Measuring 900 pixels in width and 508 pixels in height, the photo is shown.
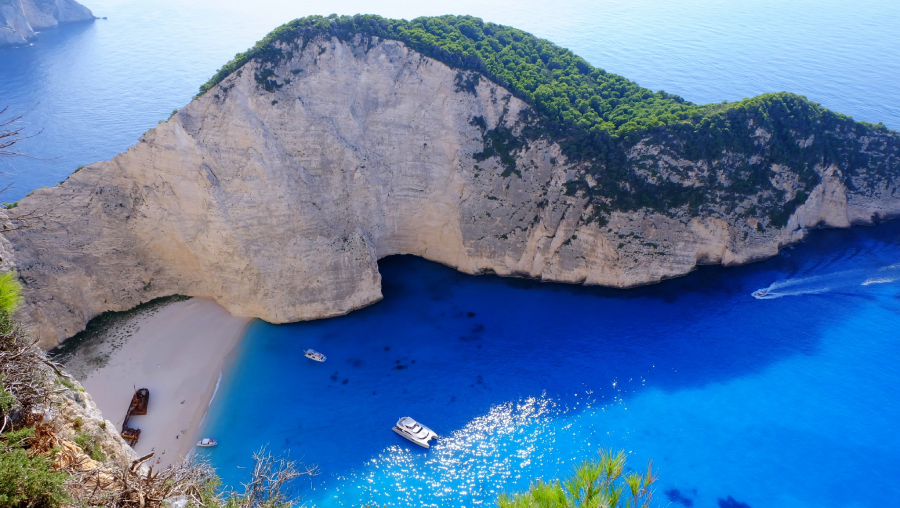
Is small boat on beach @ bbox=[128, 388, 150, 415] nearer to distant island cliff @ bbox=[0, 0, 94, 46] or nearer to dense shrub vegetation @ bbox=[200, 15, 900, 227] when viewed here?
dense shrub vegetation @ bbox=[200, 15, 900, 227]

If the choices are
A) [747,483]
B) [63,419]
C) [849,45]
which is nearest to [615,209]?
[747,483]

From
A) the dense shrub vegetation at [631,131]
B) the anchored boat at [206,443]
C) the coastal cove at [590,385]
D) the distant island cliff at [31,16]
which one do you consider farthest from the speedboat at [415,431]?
the distant island cliff at [31,16]

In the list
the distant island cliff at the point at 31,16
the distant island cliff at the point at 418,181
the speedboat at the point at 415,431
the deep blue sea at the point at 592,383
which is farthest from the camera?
the distant island cliff at the point at 31,16

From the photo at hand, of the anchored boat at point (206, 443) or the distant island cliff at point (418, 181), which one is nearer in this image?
the anchored boat at point (206, 443)

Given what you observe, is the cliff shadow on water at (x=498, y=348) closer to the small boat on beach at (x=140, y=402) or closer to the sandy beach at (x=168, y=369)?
the sandy beach at (x=168, y=369)

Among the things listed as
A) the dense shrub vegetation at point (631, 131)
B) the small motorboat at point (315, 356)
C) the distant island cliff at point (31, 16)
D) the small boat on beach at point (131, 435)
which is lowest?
the small boat on beach at point (131, 435)

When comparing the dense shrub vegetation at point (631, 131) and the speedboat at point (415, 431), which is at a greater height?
the dense shrub vegetation at point (631, 131)

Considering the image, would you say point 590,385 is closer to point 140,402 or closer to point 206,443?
point 206,443
